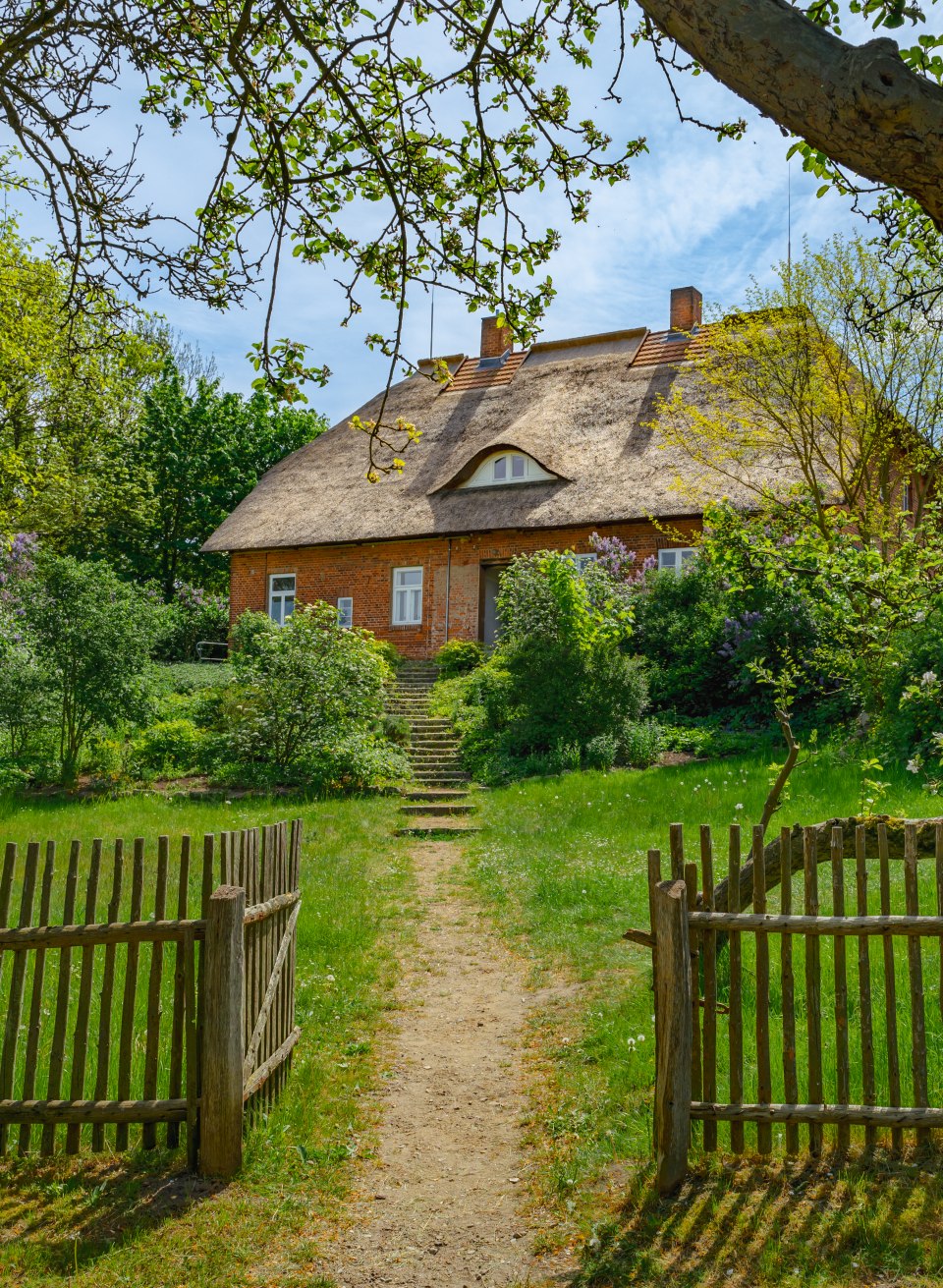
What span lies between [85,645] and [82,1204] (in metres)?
12.2

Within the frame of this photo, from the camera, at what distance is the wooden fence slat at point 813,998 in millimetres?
4348

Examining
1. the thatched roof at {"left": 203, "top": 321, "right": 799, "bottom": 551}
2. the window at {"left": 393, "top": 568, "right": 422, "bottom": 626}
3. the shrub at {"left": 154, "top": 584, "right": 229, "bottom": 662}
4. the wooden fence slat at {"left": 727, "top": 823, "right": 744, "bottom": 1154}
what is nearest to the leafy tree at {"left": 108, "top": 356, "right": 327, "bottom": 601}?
the shrub at {"left": 154, "top": 584, "right": 229, "bottom": 662}

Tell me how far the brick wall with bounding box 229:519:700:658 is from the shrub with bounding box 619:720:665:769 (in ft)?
23.0

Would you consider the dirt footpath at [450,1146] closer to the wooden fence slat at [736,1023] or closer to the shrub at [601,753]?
the wooden fence slat at [736,1023]

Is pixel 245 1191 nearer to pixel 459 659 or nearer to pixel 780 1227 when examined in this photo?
pixel 780 1227

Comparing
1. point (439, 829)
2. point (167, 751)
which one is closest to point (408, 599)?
point (167, 751)

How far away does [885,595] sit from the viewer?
22.6 feet

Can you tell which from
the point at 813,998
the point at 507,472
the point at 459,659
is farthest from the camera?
the point at 507,472

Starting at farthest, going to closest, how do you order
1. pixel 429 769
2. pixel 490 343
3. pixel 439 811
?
pixel 490 343 → pixel 429 769 → pixel 439 811

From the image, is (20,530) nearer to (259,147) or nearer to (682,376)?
(682,376)

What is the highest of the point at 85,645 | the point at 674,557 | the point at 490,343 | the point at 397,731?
the point at 490,343

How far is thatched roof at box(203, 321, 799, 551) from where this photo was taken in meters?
23.5

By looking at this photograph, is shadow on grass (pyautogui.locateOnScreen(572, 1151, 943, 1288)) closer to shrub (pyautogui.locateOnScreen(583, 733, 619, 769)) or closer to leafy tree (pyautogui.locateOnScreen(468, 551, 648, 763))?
shrub (pyautogui.locateOnScreen(583, 733, 619, 769))

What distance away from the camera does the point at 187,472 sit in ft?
123
